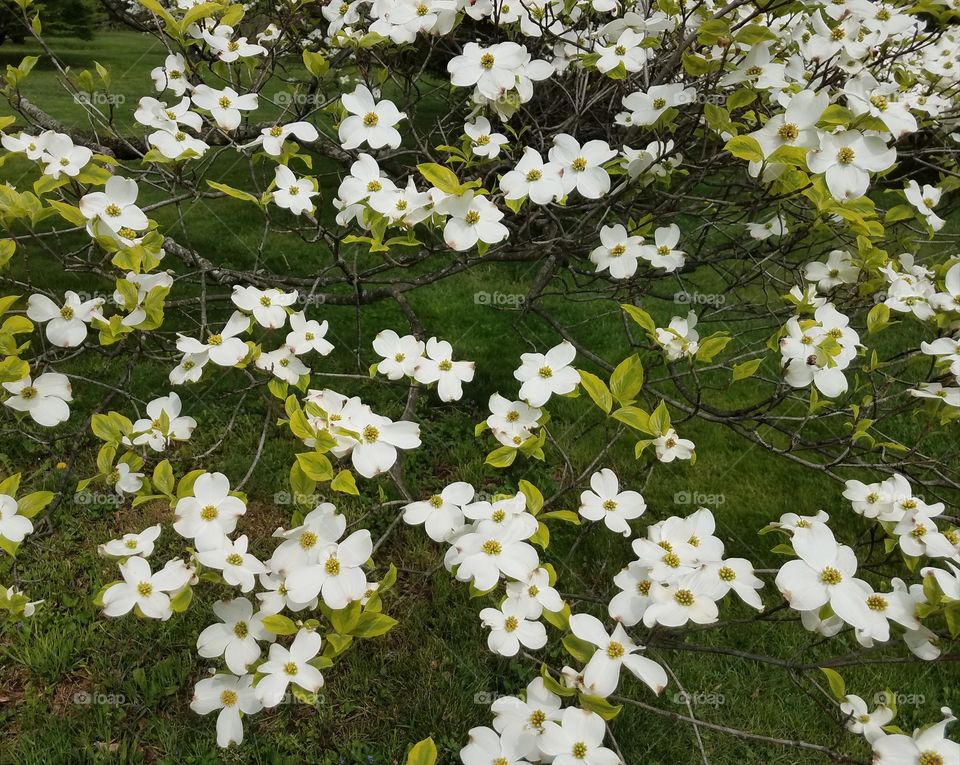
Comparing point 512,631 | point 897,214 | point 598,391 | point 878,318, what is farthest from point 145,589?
point 897,214

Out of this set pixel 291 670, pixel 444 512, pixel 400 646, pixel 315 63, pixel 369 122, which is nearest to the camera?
pixel 291 670

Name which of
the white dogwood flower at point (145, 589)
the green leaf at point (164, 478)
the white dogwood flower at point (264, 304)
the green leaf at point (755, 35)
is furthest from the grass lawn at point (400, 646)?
the green leaf at point (755, 35)

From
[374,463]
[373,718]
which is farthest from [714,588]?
[373,718]

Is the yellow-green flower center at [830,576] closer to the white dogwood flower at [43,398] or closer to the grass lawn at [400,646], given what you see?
the grass lawn at [400,646]

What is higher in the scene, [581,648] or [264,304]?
[264,304]

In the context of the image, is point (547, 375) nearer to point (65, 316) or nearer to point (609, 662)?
point (609, 662)
